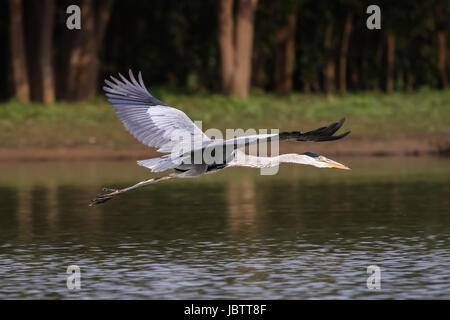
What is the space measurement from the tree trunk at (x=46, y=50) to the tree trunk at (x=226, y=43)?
525 centimetres

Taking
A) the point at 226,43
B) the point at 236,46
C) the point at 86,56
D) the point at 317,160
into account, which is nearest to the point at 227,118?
the point at 226,43

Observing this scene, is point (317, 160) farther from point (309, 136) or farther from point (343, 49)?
point (343, 49)

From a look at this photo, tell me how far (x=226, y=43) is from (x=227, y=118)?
221 inches

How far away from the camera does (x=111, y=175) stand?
78.9ft

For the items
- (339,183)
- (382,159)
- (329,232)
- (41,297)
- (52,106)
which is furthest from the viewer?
(52,106)

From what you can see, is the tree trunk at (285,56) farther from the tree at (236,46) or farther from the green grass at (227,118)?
the green grass at (227,118)

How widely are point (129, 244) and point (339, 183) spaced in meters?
8.71

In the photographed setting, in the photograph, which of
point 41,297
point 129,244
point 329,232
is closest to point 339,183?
point 329,232

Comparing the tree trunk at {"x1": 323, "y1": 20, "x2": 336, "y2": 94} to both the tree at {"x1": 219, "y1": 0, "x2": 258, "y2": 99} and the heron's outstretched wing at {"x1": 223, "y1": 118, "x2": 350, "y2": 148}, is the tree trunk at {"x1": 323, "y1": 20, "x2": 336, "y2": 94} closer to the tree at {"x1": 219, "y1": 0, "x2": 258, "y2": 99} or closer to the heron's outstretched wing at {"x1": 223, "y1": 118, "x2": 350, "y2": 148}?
the tree at {"x1": 219, "y1": 0, "x2": 258, "y2": 99}

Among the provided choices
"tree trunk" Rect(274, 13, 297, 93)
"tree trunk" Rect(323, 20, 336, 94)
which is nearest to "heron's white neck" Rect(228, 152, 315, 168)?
"tree trunk" Rect(274, 13, 297, 93)

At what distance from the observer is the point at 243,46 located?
36.8m

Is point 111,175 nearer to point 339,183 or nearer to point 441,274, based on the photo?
point 339,183
